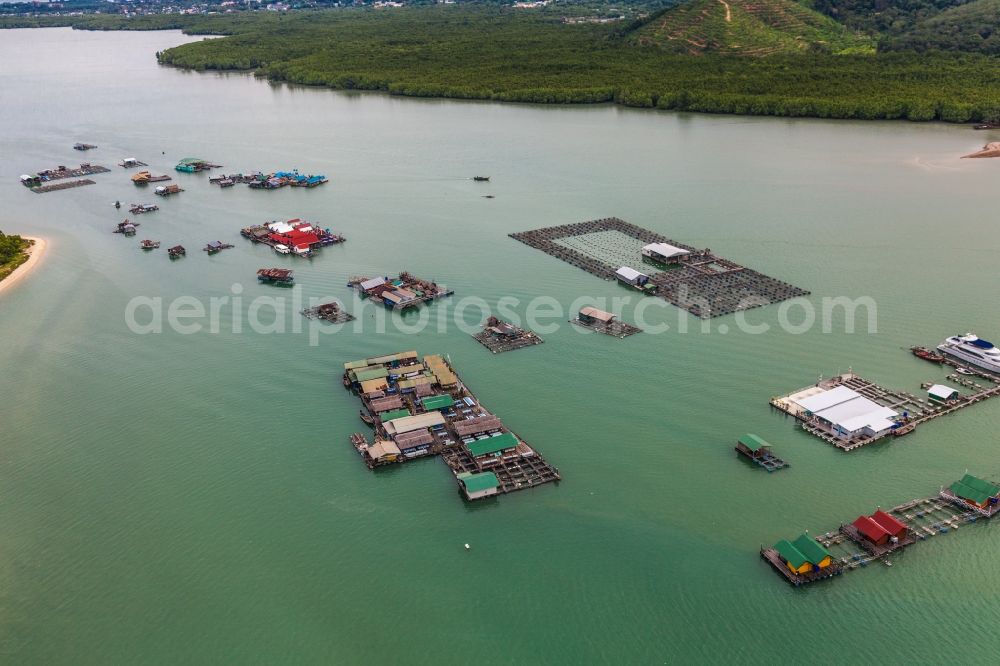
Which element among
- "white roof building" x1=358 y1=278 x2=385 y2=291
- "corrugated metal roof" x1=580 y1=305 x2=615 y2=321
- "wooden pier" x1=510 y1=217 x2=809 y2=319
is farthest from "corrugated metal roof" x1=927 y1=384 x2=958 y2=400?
"white roof building" x1=358 y1=278 x2=385 y2=291

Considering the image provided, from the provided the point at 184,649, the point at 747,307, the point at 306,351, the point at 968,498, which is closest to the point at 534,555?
the point at 184,649

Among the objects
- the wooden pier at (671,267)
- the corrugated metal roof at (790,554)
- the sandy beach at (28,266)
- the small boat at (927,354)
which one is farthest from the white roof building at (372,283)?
the small boat at (927,354)

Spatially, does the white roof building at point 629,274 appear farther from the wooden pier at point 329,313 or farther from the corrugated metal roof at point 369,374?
the corrugated metal roof at point 369,374

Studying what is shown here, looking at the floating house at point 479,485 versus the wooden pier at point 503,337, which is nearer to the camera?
the floating house at point 479,485

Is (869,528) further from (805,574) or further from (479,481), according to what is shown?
(479,481)

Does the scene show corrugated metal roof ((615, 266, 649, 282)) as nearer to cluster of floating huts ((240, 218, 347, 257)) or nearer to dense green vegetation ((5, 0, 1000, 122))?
cluster of floating huts ((240, 218, 347, 257))

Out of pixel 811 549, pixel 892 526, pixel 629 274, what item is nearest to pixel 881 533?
pixel 892 526
